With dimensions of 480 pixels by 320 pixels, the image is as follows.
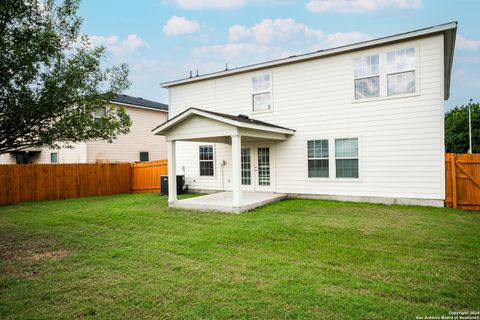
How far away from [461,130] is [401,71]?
102 ft

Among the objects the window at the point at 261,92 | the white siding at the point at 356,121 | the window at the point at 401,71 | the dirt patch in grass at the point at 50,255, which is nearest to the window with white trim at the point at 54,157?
the white siding at the point at 356,121

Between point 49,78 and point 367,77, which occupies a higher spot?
point 367,77

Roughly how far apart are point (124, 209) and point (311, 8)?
14213 mm

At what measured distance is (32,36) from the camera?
490 cm

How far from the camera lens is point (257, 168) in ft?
38.5

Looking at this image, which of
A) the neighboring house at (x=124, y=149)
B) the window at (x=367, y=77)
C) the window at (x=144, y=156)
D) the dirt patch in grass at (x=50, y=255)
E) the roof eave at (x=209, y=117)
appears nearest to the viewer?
the dirt patch in grass at (x=50, y=255)

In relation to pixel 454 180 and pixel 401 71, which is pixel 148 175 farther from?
pixel 454 180

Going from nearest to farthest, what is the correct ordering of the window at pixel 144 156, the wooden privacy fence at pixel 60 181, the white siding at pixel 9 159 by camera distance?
the wooden privacy fence at pixel 60 181
the window at pixel 144 156
the white siding at pixel 9 159

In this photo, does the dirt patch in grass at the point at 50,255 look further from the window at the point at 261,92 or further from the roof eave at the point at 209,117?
the window at the point at 261,92

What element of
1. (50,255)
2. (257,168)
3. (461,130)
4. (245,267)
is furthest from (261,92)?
(461,130)

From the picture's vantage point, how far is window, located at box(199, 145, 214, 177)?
12906 mm

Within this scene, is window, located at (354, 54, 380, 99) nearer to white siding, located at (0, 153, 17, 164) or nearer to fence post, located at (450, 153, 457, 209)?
fence post, located at (450, 153, 457, 209)

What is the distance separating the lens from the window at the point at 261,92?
11492 millimetres

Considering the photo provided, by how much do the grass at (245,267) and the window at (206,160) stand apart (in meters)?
5.41
